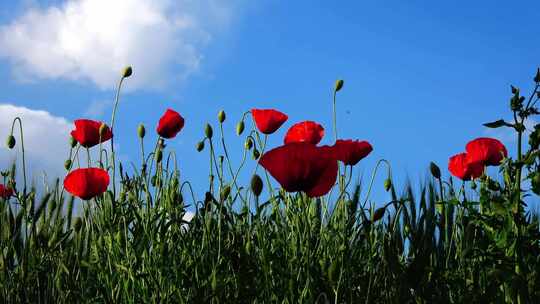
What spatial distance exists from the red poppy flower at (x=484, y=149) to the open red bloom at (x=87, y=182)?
4.90 ft

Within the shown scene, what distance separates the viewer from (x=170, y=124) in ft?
10.2

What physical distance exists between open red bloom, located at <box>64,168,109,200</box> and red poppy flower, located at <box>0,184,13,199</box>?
85cm

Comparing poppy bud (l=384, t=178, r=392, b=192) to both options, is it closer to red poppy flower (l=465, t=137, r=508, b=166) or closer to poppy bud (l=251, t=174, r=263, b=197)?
red poppy flower (l=465, t=137, r=508, b=166)

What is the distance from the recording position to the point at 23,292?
3.20 metres

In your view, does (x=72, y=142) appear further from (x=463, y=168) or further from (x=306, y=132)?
(x=463, y=168)

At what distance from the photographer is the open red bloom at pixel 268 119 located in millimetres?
2979

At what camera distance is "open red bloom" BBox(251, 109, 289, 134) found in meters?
2.98

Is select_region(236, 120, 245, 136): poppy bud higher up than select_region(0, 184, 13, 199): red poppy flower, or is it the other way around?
select_region(236, 120, 245, 136): poppy bud

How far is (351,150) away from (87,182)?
992 millimetres

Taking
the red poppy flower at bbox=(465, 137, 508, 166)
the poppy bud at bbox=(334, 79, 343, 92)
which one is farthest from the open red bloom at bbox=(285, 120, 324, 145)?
the red poppy flower at bbox=(465, 137, 508, 166)

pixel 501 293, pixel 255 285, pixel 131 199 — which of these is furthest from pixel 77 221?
pixel 501 293

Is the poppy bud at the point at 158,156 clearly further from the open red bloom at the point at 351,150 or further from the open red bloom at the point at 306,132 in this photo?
the open red bloom at the point at 351,150

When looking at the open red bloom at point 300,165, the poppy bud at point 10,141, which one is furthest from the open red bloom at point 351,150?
the poppy bud at point 10,141

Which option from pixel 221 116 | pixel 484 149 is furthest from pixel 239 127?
pixel 484 149
